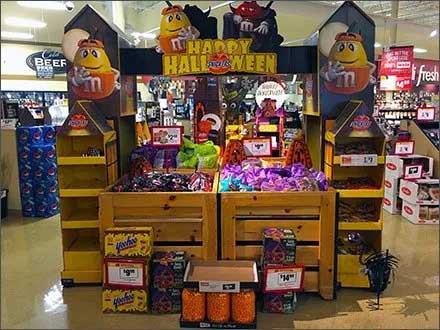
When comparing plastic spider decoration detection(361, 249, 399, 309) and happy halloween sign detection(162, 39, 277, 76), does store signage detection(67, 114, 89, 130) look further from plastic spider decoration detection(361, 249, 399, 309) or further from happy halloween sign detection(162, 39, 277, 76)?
plastic spider decoration detection(361, 249, 399, 309)

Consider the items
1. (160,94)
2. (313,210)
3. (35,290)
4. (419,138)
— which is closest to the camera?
(313,210)

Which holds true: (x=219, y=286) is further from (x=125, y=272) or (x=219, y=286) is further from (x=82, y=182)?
(x=82, y=182)

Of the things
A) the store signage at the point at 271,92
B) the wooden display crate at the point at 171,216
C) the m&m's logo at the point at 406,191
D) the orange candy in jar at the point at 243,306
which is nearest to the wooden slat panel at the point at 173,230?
the wooden display crate at the point at 171,216

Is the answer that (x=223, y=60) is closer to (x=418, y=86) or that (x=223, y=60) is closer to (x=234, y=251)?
(x=234, y=251)

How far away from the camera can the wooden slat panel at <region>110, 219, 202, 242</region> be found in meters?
3.09

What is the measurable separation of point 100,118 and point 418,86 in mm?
9793

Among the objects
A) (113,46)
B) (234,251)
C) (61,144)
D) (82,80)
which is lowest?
(234,251)

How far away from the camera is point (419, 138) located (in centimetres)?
571

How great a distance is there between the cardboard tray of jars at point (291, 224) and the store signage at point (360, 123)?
0.52m

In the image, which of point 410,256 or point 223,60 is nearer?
point 223,60

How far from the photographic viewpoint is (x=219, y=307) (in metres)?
2.68

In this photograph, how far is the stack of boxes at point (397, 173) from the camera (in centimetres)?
530

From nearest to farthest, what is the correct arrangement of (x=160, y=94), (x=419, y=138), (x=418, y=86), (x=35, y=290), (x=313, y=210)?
(x=313, y=210), (x=35, y=290), (x=419, y=138), (x=418, y=86), (x=160, y=94)

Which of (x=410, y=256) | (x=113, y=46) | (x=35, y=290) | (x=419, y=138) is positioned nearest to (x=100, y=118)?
(x=113, y=46)
